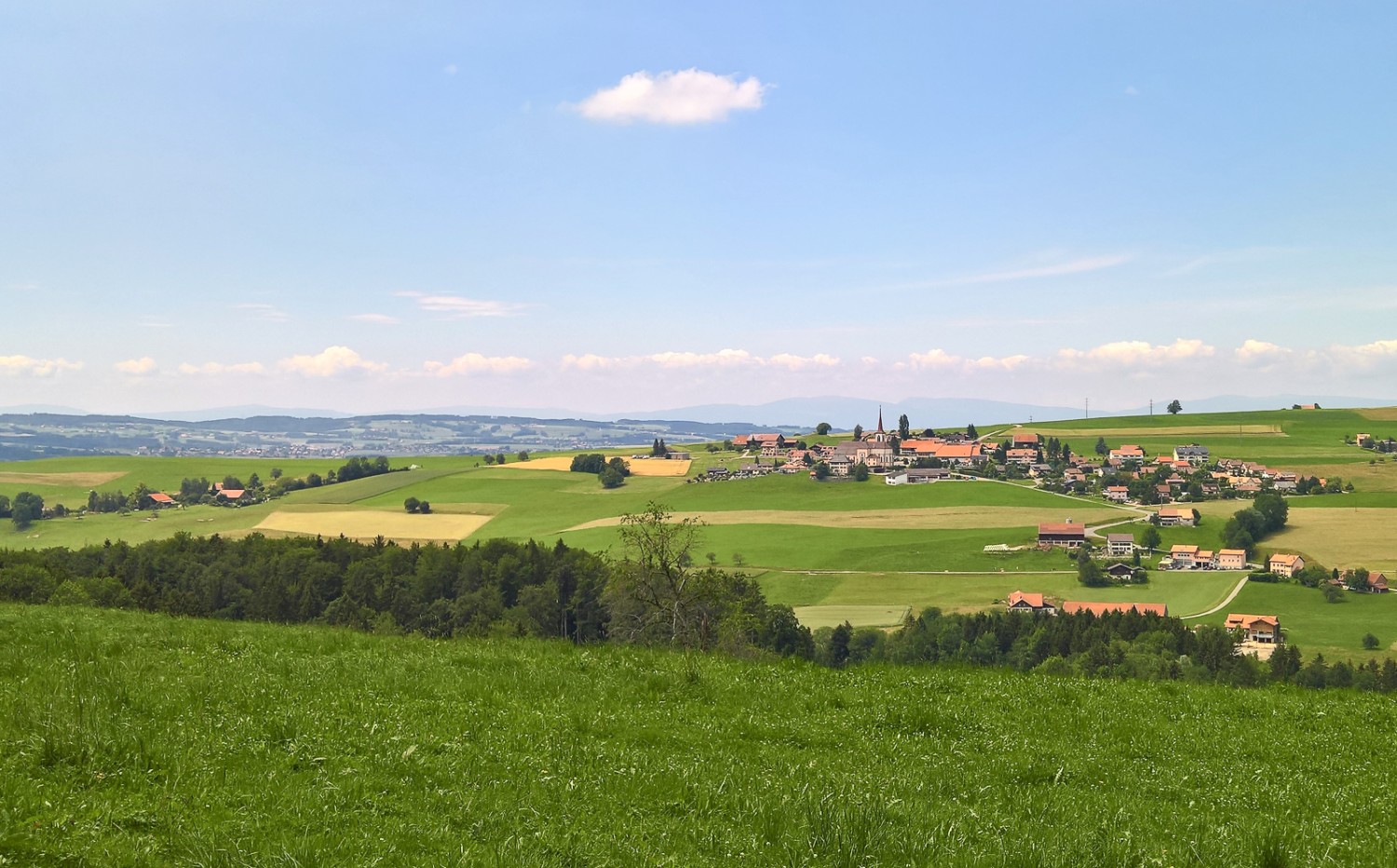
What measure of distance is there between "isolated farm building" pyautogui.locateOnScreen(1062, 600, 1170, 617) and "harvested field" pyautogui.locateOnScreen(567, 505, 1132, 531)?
41400 millimetres

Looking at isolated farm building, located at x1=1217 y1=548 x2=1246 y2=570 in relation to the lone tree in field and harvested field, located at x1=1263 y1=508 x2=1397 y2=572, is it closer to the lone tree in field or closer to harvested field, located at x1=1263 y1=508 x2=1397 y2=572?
harvested field, located at x1=1263 y1=508 x2=1397 y2=572

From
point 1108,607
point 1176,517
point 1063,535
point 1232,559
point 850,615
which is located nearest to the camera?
point 850,615

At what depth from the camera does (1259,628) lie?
356ft

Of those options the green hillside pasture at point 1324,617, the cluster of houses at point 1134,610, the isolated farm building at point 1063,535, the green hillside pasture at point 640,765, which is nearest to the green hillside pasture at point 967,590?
the cluster of houses at point 1134,610

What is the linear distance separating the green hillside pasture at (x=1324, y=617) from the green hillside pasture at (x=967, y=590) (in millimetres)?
5003

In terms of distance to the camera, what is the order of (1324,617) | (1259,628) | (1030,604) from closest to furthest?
(1259,628) → (1324,617) → (1030,604)

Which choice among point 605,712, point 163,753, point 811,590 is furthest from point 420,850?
point 811,590

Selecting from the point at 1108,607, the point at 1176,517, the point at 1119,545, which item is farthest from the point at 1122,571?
the point at 1176,517

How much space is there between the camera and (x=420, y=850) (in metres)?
7.68

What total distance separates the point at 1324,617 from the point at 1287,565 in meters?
24.2

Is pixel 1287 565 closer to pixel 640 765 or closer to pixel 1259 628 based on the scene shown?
pixel 1259 628

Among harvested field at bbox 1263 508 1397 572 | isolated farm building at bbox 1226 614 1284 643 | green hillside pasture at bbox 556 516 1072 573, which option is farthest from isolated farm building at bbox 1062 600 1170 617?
harvested field at bbox 1263 508 1397 572

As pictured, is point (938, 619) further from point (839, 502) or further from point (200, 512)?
point (200, 512)

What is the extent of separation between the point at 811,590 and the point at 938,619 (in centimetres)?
2194
